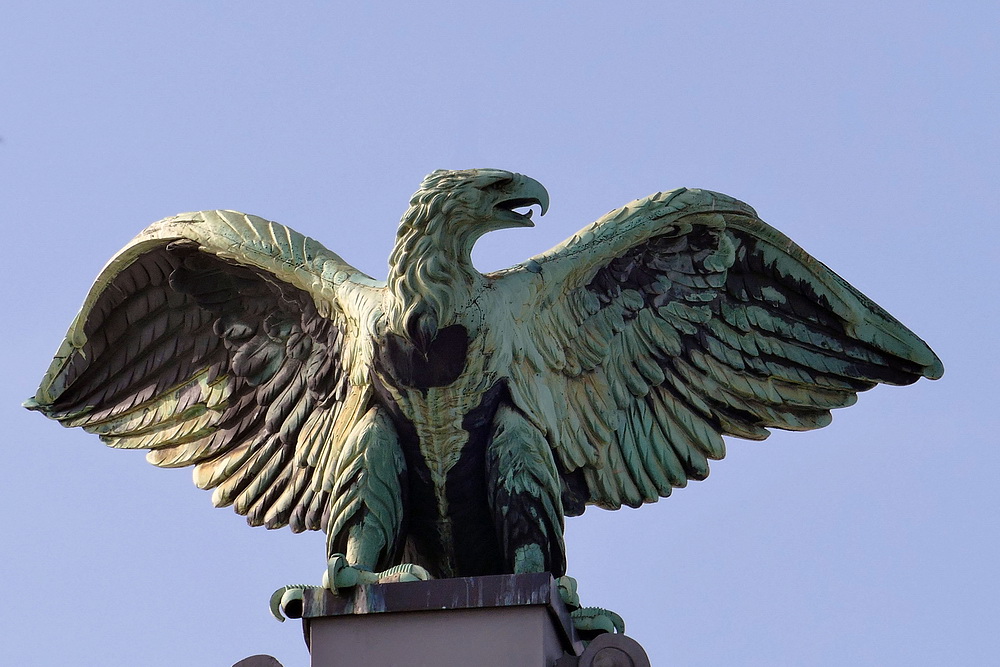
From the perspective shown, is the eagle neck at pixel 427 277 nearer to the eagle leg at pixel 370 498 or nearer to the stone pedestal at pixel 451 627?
the eagle leg at pixel 370 498

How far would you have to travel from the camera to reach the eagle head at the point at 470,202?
34.3 ft

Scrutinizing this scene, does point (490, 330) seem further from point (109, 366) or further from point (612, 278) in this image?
point (109, 366)

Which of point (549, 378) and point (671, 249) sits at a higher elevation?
point (671, 249)

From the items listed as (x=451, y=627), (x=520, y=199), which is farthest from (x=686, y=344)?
(x=451, y=627)

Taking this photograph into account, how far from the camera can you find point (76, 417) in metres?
11.8

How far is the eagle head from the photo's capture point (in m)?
10.5

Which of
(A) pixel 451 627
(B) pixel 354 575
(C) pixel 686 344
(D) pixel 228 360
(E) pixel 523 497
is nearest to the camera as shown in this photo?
(A) pixel 451 627

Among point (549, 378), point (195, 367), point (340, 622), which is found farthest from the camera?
point (195, 367)

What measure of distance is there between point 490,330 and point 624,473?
1.20m

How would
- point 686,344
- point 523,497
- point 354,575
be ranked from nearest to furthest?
1. point 354,575
2. point 523,497
3. point 686,344

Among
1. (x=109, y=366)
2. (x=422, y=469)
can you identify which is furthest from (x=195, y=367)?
(x=422, y=469)

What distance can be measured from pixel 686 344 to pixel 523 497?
1.51 m

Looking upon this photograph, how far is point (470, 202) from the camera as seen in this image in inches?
413

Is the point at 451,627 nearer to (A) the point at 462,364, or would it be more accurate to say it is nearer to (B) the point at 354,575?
(B) the point at 354,575
